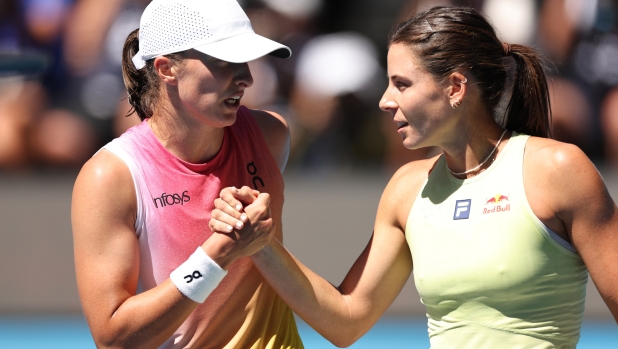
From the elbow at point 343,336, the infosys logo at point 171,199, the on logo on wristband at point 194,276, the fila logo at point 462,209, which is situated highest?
the infosys logo at point 171,199

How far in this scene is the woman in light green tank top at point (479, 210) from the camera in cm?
242

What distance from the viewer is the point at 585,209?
2371 mm

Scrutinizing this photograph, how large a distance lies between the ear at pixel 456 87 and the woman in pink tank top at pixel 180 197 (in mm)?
480

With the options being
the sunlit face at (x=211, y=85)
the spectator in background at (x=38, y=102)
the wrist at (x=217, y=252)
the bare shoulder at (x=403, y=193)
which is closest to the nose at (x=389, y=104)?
the bare shoulder at (x=403, y=193)

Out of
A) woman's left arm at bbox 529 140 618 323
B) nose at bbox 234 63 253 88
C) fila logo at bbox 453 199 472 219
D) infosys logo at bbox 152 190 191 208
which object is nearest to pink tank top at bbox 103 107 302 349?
infosys logo at bbox 152 190 191 208

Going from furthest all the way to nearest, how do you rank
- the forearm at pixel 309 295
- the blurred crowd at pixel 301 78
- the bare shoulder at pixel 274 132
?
the blurred crowd at pixel 301 78
the bare shoulder at pixel 274 132
the forearm at pixel 309 295

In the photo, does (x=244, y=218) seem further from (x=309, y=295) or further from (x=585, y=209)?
(x=585, y=209)

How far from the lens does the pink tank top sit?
2.56 m

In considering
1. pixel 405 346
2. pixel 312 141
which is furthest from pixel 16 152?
pixel 405 346

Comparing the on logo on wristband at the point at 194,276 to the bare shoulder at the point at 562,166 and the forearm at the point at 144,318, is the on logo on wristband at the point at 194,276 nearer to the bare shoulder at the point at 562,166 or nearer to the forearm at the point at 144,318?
the forearm at the point at 144,318

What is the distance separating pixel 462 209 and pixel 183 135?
0.82 meters

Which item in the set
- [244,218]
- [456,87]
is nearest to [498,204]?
[456,87]

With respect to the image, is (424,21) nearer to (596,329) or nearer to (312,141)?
(312,141)

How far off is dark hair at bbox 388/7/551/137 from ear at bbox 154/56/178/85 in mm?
632
